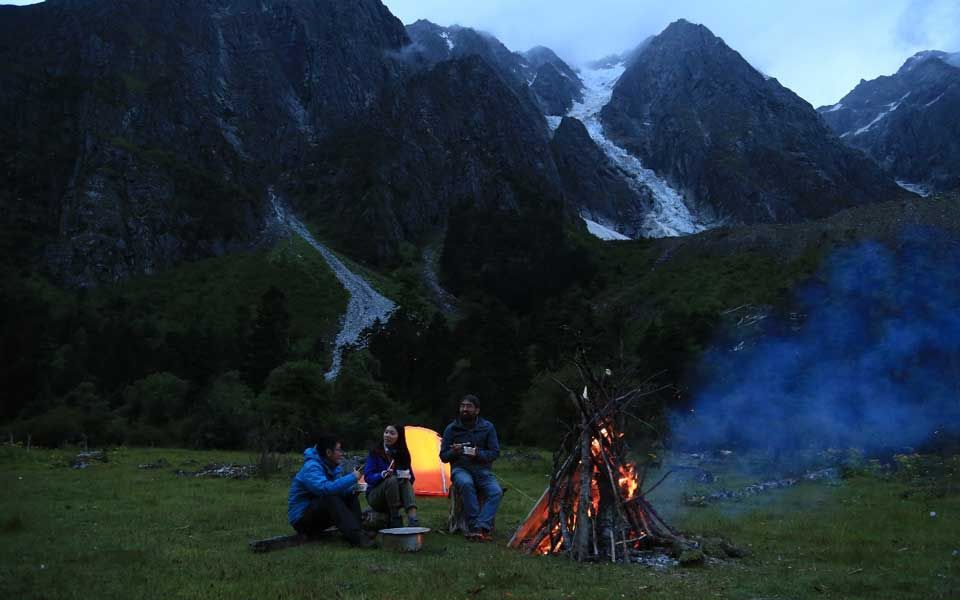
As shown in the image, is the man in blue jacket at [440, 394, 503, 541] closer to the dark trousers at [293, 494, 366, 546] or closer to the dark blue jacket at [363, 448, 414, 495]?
the dark blue jacket at [363, 448, 414, 495]

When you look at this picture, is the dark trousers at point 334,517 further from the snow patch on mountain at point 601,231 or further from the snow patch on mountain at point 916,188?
the snow patch on mountain at point 916,188

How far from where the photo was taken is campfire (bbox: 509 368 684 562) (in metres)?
9.20

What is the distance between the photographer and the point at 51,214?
91.9 m

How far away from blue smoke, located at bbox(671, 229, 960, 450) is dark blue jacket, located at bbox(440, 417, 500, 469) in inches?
568

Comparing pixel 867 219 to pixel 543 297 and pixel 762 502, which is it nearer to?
pixel 543 297

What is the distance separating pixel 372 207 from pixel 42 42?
61.6 meters

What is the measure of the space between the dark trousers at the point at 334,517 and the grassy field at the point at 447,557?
10.8 inches

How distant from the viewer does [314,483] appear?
9.43 m

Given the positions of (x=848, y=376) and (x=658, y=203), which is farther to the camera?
(x=658, y=203)

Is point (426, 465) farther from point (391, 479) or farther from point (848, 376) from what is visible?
point (848, 376)

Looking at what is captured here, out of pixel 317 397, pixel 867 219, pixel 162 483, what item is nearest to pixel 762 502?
pixel 162 483

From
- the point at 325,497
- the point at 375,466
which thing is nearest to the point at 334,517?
the point at 325,497

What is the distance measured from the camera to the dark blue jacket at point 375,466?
36.1 feet

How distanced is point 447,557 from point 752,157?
598 feet
